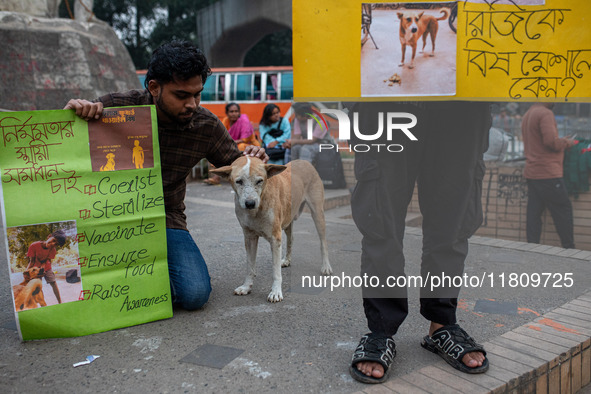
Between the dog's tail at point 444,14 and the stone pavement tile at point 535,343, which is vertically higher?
the dog's tail at point 444,14

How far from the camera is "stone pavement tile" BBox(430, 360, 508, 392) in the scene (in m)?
2.20

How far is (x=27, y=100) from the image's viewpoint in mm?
9438

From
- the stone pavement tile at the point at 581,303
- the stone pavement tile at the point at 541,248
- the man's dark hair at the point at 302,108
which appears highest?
the man's dark hair at the point at 302,108

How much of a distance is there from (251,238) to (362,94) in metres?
1.62

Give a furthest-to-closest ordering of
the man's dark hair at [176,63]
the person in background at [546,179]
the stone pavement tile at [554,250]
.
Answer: the stone pavement tile at [554,250] < the person in background at [546,179] < the man's dark hair at [176,63]

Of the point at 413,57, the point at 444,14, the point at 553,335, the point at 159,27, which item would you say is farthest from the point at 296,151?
the point at 159,27

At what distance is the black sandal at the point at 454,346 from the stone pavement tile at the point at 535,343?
0.38 meters

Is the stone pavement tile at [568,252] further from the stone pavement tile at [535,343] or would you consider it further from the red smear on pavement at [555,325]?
the stone pavement tile at [535,343]

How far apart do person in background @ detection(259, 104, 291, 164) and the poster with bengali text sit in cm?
600

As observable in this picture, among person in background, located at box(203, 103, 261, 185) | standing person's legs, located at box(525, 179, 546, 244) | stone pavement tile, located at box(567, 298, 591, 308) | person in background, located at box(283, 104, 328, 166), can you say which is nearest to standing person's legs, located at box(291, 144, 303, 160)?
person in background, located at box(283, 104, 328, 166)

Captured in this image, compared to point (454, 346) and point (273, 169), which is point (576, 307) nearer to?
point (454, 346)

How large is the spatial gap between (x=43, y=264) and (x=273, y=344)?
131 centimetres

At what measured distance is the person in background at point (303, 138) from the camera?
251 centimetres

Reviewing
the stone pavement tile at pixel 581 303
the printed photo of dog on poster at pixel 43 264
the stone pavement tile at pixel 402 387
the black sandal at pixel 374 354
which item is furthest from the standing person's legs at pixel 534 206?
the printed photo of dog on poster at pixel 43 264
